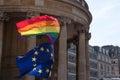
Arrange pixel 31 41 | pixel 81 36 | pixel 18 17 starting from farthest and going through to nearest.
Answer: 1. pixel 81 36
2. pixel 18 17
3. pixel 31 41

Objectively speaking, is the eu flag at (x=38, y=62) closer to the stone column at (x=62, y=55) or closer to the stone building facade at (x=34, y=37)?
the stone building facade at (x=34, y=37)

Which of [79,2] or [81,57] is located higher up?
[79,2]

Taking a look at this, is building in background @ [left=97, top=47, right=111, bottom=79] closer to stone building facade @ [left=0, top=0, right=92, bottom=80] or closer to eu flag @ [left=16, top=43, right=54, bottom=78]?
stone building facade @ [left=0, top=0, right=92, bottom=80]

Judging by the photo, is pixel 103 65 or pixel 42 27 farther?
pixel 103 65

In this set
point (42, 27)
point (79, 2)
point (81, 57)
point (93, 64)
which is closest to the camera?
point (42, 27)

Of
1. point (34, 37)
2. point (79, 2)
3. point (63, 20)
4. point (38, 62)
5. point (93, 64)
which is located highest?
point (79, 2)

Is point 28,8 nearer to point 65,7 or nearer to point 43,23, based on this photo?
point 65,7

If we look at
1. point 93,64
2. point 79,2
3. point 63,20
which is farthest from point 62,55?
point 93,64

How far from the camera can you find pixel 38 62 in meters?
24.0

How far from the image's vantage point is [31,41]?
38594 millimetres

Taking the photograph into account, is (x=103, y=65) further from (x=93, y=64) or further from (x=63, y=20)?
(x=63, y=20)

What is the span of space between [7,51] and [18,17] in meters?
4.17

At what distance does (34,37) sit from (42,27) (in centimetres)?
1419

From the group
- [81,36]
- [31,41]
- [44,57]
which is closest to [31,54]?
[44,57]
